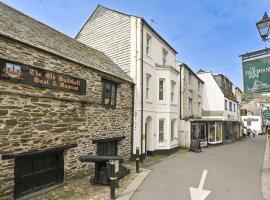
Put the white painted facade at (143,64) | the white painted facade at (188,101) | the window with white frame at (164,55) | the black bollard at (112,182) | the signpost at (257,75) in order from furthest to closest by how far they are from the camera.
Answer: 1. the white painted facade at (188,101)
2. the window with white frame at (164,55)
3. the white painted facade at (143,64)
4. the black bollard at (112,182)
5. the signpost at (257,75)

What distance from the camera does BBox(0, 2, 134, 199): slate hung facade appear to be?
7.14 meters

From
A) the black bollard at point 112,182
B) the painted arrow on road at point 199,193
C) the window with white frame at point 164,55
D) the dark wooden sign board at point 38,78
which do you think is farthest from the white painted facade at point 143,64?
the black bollard at point 112,182

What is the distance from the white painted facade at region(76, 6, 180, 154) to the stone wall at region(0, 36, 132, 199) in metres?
3.56

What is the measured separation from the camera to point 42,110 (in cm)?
829

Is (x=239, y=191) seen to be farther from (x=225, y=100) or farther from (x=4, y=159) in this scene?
(x=225, y=100)

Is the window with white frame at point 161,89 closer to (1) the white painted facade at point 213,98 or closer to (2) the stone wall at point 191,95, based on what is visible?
(2) the stone wall at point 191,95

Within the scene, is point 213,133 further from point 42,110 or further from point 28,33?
point 28,33

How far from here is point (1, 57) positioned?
6.88 meters

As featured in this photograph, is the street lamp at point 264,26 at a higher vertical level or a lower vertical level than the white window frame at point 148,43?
lower

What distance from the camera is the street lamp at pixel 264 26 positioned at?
6.83m

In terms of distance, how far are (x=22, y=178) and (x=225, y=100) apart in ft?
96.4

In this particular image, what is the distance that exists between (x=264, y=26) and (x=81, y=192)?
27.0 feet

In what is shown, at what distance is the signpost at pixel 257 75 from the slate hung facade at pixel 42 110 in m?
6.63

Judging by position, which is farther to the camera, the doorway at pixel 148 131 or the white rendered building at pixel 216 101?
the white rendered building at pixel 216 101
